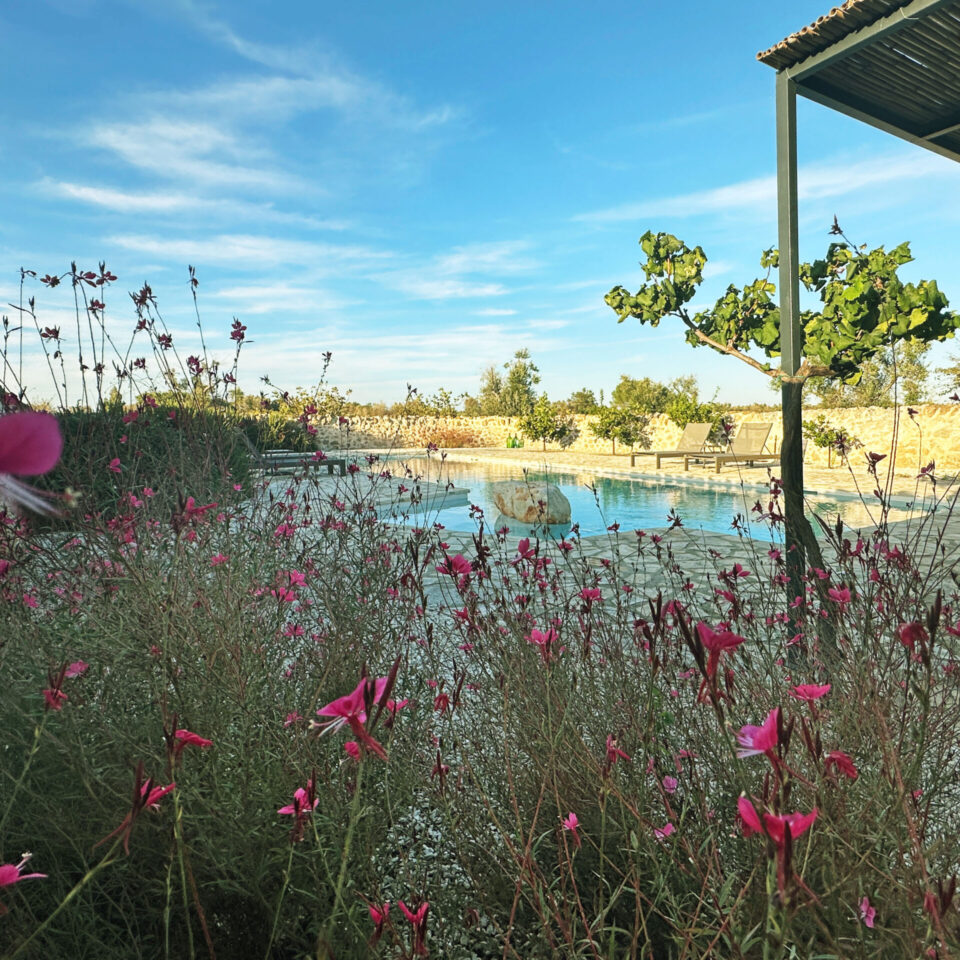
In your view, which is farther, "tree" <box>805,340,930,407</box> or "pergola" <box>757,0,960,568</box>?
"tree" <box>805,340,930,407</box>

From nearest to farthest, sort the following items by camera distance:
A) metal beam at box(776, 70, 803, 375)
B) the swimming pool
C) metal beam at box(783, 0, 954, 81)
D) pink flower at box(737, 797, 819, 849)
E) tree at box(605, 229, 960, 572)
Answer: pink flower at box(737, 797, 819, 849)
metal beam at box(783, 0, 954, 81)
metal beam at box(776, 70, 803, 375)
tree at box(605, 229, 960, 572)
the swimming pool

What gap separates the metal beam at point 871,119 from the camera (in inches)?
146

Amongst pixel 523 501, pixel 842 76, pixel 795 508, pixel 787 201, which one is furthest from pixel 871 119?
pixel 523 501

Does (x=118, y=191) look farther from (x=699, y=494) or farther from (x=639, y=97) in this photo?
(x=699, y=494)

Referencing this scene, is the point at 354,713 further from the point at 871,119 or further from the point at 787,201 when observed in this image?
the point at 871,119

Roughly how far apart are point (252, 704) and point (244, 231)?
2625 cm

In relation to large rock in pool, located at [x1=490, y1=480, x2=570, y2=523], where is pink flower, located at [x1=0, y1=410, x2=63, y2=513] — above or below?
above

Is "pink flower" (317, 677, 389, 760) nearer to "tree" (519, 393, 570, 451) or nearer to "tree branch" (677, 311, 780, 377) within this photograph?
"tree branch" (677, 311, 780, 377)

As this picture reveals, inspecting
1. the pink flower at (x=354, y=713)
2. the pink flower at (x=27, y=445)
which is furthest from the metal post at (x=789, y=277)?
the pink flower at (x=27, y=445)

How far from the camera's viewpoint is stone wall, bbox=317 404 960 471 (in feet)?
47.8

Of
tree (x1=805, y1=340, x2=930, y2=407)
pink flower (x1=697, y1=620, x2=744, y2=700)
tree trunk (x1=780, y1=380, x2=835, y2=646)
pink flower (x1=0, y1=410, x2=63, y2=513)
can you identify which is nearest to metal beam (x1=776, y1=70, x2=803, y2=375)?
tree trunk (x1=780, y1=380, x2=835, y2=646)

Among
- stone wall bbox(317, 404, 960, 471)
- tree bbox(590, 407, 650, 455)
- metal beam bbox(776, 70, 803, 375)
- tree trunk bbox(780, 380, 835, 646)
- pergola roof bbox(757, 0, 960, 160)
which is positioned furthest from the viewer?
tree bbox(590, 407, 650, 455)

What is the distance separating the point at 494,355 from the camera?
1344 inches

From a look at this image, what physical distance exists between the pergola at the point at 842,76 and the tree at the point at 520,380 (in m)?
26.4
